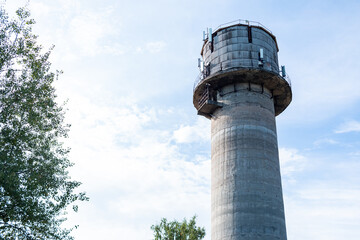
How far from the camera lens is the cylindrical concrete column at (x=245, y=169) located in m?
23.8

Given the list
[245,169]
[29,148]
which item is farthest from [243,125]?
[29,148]

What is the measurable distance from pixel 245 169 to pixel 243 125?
339 centimetres

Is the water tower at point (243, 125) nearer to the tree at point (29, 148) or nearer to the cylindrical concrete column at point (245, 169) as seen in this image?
the cylindrical concrete column at point (245, 169)

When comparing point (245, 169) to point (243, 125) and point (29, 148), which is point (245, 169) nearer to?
point (243, 125)

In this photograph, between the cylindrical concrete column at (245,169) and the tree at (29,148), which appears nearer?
the tree at (29,148)

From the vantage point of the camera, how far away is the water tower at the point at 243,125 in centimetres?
2408

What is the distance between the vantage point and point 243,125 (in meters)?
26.7

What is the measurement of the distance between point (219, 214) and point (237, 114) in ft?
24.5

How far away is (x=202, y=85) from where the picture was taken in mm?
29594

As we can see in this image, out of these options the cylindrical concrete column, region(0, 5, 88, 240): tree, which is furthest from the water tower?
region(0, 5, 88, 240): tree

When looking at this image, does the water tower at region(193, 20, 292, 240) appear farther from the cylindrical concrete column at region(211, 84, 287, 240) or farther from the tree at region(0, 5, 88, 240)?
the tree at region(0, 5, 88, 240)

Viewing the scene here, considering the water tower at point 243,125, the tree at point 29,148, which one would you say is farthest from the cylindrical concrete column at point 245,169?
the tree at point 29,148

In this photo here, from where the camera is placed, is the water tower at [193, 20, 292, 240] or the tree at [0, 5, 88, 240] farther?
the water tower at [193, 20, 292, 240]

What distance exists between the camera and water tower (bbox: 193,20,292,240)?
79.0 ft
